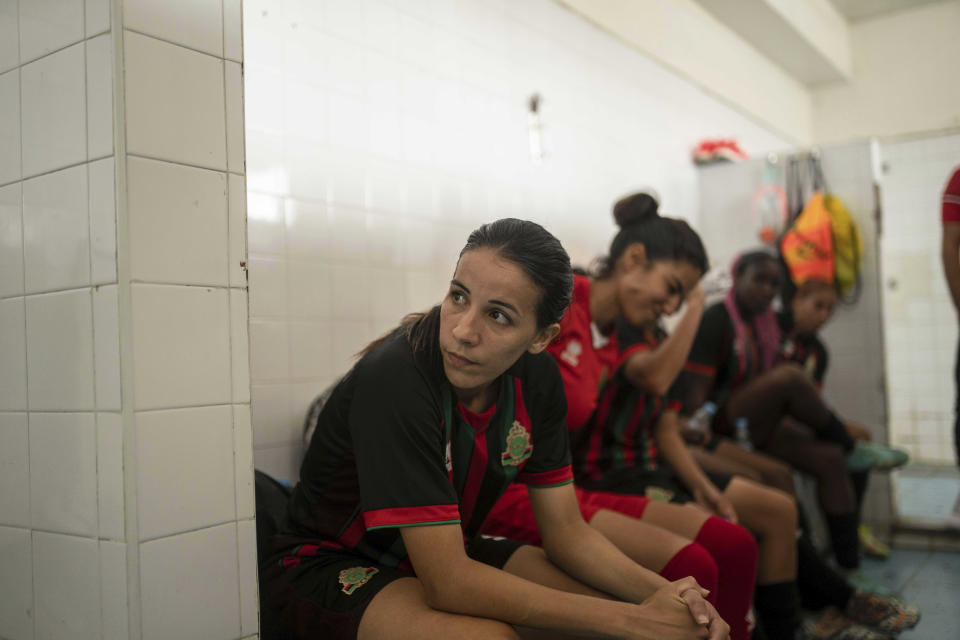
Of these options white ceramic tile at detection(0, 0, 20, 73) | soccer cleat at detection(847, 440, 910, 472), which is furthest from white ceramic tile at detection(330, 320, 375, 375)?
soccer cleat at detection(847, 440, 910, 472)

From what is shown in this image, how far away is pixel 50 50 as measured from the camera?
1.32m

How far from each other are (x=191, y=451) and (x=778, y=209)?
3.43m

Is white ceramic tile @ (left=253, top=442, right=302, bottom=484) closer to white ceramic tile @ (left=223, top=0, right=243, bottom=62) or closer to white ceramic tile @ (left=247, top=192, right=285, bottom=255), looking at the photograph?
white ceramic tile @ (left=247, top=192, right=285, bottom=255)

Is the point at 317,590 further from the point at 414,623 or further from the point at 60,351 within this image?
the point at 60,351

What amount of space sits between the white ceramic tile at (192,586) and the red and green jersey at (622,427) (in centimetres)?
105

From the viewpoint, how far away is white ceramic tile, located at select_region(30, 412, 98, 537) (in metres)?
1.26

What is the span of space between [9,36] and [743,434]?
2902 millimetres

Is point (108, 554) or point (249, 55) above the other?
point (249, 55)

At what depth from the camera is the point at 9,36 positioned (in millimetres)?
1396

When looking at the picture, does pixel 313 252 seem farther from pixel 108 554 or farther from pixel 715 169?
pixel 715 169

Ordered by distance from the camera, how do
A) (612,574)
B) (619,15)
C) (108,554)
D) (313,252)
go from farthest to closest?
(619,15) → (313,252) → (612,574) → (108,554)

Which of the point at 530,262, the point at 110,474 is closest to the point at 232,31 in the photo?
the point at 530,262

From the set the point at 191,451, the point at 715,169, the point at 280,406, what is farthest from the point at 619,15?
the point at 191,451

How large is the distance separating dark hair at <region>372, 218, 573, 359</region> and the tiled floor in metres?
1.77
